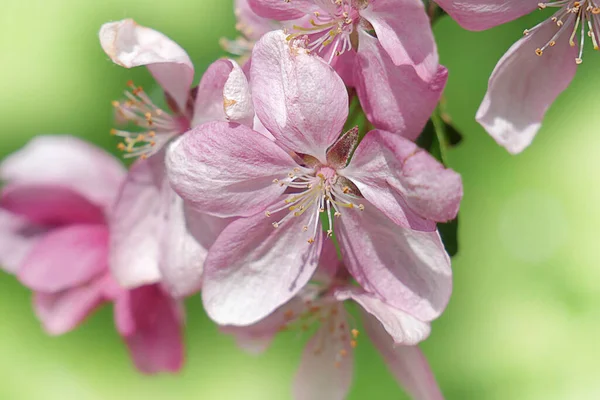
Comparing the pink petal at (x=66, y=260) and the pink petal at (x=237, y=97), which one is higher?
the pink petal at (x=237, y=97)

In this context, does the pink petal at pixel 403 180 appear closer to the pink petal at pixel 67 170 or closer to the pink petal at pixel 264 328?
the pink petal at pixel 264 328

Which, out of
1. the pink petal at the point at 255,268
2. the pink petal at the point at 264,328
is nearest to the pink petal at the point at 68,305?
the pink petal at the point at 264,328

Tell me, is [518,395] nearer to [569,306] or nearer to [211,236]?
Result: [569,306]

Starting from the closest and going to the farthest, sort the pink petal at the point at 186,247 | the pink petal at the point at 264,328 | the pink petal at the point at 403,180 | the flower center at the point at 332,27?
the pink petal at the point at 403,180
the flower center at the point at 332,27
the pink petal at the point at 186,247
the pink petal at the point at 264,328

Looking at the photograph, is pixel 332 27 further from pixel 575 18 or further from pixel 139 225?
pixel 139 225

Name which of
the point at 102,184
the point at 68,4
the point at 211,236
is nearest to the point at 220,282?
the point at 211,236

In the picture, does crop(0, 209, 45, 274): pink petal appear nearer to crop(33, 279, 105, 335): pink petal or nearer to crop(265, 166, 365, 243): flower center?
crop(33, 279, 105, 335): pink petal

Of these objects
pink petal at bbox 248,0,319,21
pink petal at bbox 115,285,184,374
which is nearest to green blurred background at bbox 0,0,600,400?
pink petal at bbox 115,285,184,374
